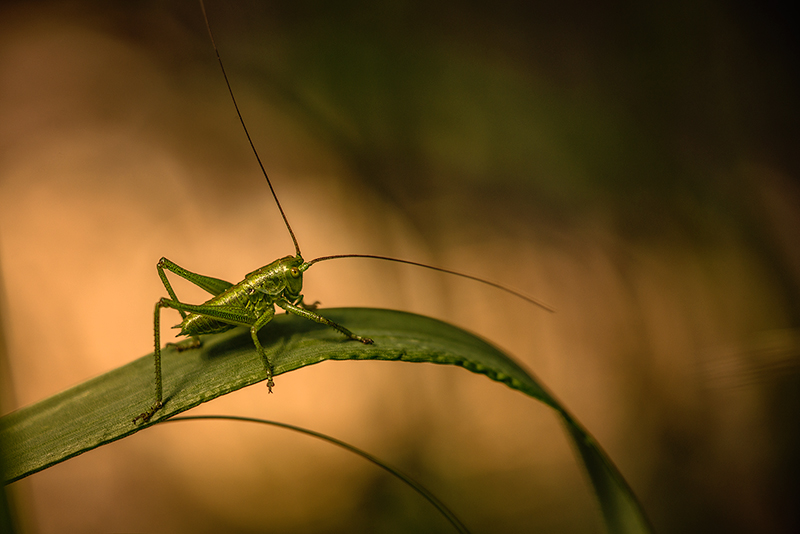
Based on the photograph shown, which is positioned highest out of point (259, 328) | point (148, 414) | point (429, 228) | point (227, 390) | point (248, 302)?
point (429, 228)

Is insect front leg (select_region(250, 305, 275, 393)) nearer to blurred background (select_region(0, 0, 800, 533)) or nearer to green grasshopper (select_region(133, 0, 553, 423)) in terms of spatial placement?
green grasshopper (select_region(133, 0, 553, 423))

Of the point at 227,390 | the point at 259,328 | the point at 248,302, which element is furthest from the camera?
the point at 248,302

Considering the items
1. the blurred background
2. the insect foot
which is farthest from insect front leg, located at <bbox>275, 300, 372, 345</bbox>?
the blurred background

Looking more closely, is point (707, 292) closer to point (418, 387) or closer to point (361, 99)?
point (418, 387)

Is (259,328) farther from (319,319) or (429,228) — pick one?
(429,228)

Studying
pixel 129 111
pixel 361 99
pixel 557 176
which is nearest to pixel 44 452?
pixel 361 99

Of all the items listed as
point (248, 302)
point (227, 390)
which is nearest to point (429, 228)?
point (248, 302)

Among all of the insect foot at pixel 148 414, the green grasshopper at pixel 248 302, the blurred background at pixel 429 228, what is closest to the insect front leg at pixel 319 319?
the green grasshopper at pixel 248 302
